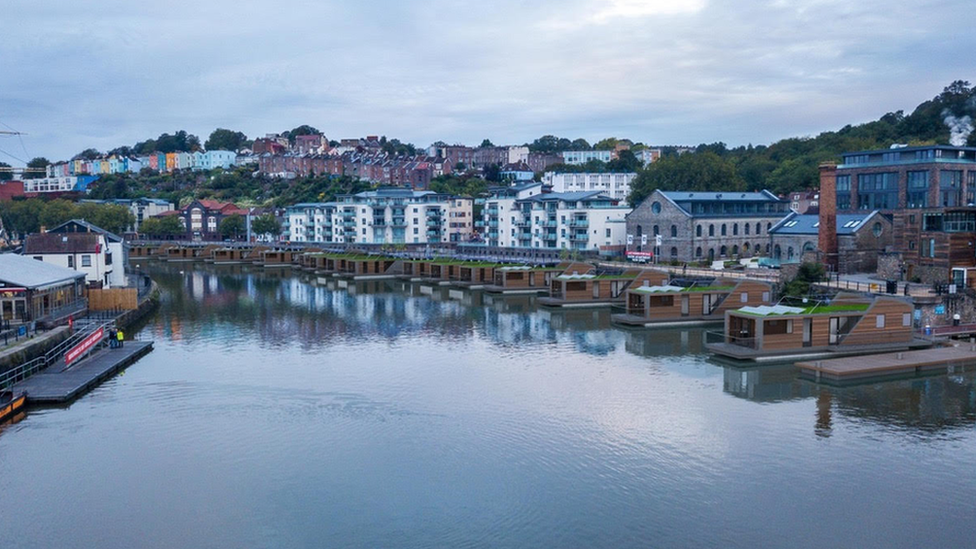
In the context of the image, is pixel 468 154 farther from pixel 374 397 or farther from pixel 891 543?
pixel 891 543

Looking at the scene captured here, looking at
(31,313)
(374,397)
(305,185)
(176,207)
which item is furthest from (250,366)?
(176,207)

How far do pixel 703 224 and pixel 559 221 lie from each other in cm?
1548

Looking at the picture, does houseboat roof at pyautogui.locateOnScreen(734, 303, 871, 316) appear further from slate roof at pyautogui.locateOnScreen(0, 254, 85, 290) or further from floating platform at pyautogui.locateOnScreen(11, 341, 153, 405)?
slate roof at pyautogui.locateOnScreen(0, 254, 85, 290)

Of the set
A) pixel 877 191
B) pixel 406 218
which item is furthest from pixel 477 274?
pixel 406 218

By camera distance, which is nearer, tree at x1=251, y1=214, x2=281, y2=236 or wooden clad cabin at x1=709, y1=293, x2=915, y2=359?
wooden clad cabin at x1=709, y1=293, x2=915, y2=359

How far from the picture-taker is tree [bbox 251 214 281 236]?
347 feet

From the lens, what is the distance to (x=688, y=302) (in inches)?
1531

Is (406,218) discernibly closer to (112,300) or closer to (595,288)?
(595,288)

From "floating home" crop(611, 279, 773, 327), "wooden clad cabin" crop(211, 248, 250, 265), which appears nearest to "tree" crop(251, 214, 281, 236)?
"wooden clad cabin" crop(211, 248, 250, 265)

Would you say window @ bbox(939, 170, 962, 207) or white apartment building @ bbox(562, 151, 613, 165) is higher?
white apartment building @ bbox(562, 151, 613, 165)

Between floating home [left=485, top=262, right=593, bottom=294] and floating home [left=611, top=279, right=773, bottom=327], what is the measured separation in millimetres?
14336

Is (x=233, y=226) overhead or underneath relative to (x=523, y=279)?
overhead

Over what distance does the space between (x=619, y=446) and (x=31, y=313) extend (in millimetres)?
25070

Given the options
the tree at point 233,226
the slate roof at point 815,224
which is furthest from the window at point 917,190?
the tree at point 233,226
